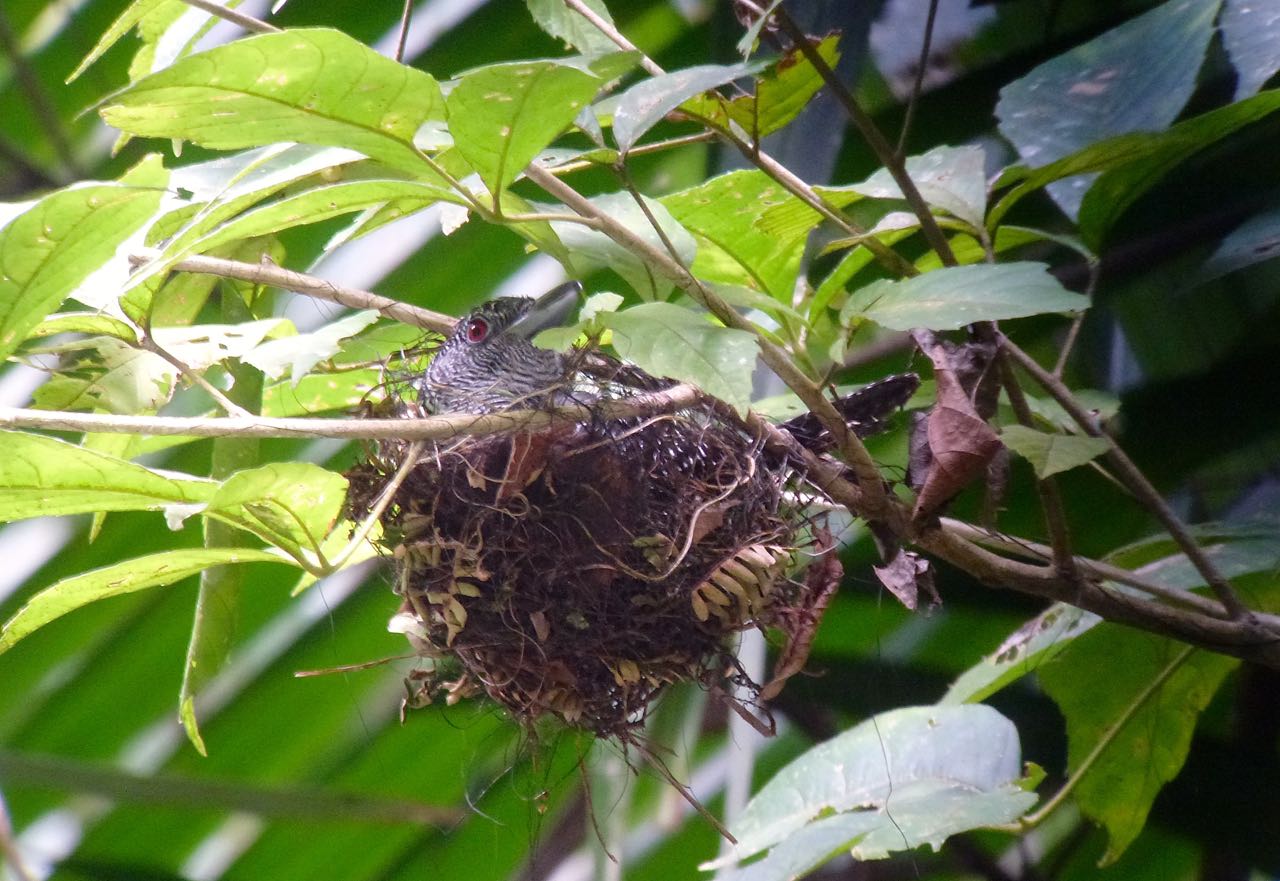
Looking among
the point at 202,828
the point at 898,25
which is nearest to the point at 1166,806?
the point at 898,25

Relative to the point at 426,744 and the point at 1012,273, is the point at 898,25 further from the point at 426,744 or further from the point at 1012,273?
the point at 426,744

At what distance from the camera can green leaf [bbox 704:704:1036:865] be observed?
99cm

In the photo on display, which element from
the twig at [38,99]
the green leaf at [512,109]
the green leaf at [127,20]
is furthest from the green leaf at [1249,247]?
the twig at [38,99]

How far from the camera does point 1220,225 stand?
142cm

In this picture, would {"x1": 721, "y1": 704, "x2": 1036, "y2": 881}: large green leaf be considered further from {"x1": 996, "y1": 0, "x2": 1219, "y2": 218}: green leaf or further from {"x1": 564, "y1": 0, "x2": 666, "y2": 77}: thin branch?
{"x1": 564, "y1": 0, "x2": 666, "y2": 77}: thin branch

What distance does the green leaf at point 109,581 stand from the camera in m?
0.77

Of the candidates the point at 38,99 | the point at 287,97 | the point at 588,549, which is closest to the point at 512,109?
the point at 287,97

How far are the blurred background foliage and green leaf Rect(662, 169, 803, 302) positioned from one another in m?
0.33

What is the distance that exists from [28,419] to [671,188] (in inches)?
48.8

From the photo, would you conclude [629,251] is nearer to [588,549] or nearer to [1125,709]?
[588,549]

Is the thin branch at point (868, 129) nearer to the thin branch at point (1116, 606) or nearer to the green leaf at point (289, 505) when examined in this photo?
the thin branch at point (1116, 606)

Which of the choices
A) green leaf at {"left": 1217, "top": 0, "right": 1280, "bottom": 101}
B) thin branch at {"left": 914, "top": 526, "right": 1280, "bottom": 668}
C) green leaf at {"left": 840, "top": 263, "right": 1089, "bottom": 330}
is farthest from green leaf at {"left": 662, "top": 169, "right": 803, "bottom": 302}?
green leaf at {"left": 1217, "top": 0, "right": 1280, "bottom": 101}

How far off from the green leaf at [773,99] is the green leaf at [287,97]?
0.30 meters

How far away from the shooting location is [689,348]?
0.68 m
